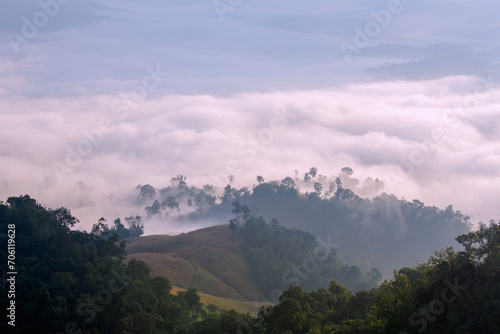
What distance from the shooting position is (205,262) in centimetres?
15075

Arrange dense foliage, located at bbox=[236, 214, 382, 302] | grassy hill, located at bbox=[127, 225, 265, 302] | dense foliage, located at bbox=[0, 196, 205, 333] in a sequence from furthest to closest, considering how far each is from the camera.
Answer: dense foliage, located at bbox=[236, 214, 382, 302] < grassy hill, located at bbox=[127, 225, 265, 302] < dense foliage, located at bbox=[0, 196, 205, 333]

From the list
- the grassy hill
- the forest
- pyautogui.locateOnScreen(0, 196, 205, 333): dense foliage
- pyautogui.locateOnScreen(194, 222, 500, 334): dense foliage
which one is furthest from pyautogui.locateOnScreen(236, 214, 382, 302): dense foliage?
pyautogui.locateOnScreen(194, 222, 500, 334): dense foliage

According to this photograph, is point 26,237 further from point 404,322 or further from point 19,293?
point 404,322

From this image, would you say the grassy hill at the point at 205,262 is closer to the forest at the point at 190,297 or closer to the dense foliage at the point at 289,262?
the dense foliage at the point at 289,262

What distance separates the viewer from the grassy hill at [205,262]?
13412 centimetres

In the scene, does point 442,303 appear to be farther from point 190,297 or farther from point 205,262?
point 205,262

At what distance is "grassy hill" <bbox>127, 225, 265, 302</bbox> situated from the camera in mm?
134125

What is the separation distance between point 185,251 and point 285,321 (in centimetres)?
10127

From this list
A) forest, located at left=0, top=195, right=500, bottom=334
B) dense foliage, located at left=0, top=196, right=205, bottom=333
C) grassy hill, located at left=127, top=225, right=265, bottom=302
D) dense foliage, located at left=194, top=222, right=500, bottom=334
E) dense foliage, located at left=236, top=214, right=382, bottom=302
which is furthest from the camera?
dense foliage, located at left=236, top=214, right=382, bottom=302

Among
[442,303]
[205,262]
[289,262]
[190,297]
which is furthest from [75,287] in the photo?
[289,262]

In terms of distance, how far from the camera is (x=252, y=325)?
63.4 metres

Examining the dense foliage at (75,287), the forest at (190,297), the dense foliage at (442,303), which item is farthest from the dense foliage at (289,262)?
the dense foliage at (442,303)

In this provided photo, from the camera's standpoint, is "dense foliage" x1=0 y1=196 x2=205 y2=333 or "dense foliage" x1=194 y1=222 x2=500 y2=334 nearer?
"dense foliage" x1=194 y1=222 x2=500 y2=334

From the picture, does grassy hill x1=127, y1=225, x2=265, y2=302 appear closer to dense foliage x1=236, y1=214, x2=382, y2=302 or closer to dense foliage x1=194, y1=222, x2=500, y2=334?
dense foliage x1=236, y1=214, x2=382, y2=302
